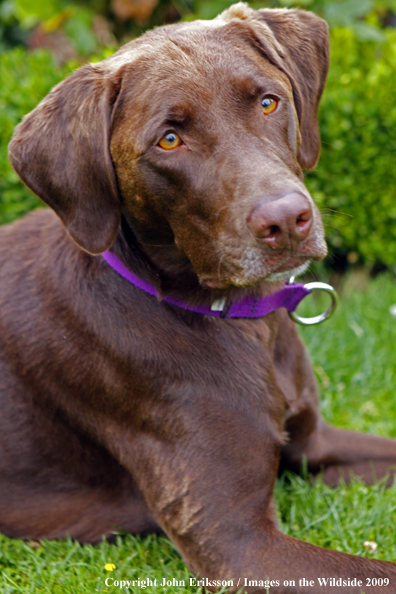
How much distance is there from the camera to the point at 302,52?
9.05 ft

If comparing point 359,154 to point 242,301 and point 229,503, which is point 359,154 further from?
point 229,503

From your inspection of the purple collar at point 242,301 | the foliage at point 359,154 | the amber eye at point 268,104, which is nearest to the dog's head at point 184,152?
the amber eye at point 268,104

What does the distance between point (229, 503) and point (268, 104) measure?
1365mm

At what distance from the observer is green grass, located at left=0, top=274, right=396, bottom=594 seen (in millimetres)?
2705

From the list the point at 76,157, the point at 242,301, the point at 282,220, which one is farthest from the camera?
the point at 242,301

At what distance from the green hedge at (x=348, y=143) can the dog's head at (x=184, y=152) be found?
7.88ft

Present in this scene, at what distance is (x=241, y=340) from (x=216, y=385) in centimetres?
21

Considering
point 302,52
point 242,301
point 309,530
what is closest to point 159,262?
point 242,301

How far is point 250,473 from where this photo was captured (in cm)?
250

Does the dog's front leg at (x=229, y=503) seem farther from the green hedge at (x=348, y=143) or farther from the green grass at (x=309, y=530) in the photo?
the green hedge at (x=348, y=143)

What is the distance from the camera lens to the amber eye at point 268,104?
2398 millimetres

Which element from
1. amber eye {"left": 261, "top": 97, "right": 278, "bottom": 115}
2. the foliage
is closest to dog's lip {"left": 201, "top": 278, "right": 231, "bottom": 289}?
amber eye {"left": 261, "top": 97, "right": 278, "bottom": 115}

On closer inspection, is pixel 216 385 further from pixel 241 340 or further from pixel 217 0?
pixel 217 0

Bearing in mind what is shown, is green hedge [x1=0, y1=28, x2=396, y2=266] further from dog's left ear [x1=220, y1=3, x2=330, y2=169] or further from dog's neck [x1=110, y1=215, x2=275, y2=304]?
dog's neck [x1=110, y1=215, x2=275, y2=304]
